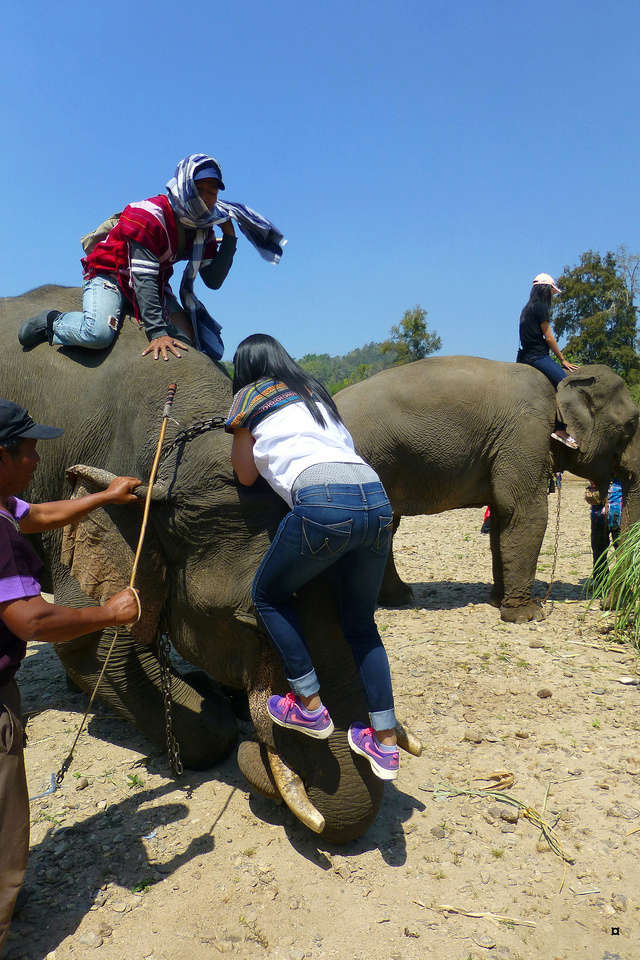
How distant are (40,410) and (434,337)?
44.5 m

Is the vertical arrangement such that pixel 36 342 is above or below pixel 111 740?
above

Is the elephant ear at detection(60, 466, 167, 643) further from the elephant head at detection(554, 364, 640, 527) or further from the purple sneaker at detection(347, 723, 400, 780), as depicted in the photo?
the elephant head at detection(554, 364, 640, 527)

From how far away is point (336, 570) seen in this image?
124 inches

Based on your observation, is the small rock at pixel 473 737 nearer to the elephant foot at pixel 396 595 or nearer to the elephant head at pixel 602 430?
the elephant foot at pixel 396 595

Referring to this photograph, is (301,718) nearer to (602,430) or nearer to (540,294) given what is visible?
(602,430)

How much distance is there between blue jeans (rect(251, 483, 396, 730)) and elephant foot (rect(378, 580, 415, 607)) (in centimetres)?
460

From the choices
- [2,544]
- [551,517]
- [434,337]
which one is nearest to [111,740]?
[2,544]

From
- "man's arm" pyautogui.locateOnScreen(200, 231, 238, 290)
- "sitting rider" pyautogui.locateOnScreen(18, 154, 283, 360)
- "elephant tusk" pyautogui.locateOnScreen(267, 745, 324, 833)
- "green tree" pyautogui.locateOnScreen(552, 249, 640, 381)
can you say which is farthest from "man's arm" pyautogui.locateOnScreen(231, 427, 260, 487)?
"green tree" pyautogui.locateOnScreen(552, 249, 640, 381)

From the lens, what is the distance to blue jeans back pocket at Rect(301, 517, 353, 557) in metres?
2.79

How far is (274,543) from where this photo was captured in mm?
2914

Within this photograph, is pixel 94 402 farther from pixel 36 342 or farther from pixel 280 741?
pixel 280 741

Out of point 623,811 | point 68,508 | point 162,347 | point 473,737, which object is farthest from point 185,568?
point 623,811

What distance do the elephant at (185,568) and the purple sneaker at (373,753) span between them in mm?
74

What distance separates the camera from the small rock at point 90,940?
2.75 metres
